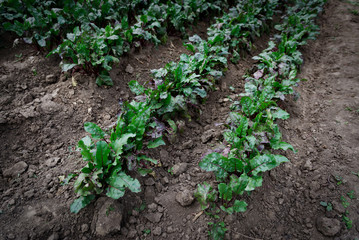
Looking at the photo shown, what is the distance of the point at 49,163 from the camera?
247cm

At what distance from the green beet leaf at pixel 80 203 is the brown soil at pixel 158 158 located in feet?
0.37

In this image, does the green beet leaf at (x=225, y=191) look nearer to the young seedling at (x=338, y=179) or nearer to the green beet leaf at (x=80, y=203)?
the green beet leaf at (x=80, y=203)

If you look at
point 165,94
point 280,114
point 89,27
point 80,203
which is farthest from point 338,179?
point 89,27

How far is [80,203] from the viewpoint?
6.45ft

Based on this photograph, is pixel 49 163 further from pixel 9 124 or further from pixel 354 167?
pixel 354 167

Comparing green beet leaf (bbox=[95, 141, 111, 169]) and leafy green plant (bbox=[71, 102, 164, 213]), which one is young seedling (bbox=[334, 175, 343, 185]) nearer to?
leafy green plant (bbox=[71, 102, 164, 213])

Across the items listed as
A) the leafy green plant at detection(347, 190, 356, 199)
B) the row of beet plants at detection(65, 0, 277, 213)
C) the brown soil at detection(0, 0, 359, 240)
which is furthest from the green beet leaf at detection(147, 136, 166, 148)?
the leafy green plant at detection(347, 190, 356, 199)

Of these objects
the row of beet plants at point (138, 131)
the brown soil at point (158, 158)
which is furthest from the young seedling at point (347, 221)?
the row of beet plants at point (138, 131)

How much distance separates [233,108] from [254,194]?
1.21 metres

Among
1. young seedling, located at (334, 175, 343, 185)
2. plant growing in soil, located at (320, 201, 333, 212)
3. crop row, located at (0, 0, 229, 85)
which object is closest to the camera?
plant growing in soil, located at (320, 201, 333, 212)

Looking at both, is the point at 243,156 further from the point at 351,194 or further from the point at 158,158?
the point at 351,194

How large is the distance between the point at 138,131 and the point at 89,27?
2.26 metres

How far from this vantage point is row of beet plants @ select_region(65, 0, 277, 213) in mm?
2012

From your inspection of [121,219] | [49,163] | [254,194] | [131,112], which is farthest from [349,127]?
[49,163]
